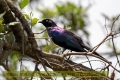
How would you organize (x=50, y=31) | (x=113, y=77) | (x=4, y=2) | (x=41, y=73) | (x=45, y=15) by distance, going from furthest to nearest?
(x=45, y=15)
(x=50, y=31)
(x=4, y=2)
(x=41, y=73)
(x=113, y=77)

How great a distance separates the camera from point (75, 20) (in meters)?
7.99

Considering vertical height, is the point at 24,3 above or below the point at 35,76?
above

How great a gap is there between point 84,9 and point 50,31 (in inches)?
122

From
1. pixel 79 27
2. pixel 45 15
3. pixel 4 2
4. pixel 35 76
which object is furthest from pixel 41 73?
pixel 45 15

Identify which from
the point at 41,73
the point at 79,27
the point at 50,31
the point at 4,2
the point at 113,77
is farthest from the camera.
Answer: the point at 79,27

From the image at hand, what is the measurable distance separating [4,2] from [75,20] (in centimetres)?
437

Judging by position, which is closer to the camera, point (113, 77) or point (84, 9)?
point (113, 77)

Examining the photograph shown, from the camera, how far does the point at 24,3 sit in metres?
3.89

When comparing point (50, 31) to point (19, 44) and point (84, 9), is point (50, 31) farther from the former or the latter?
point (84, 9)

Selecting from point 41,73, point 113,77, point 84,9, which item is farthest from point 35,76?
point 84,9

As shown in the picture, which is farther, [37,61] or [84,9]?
[84,9]

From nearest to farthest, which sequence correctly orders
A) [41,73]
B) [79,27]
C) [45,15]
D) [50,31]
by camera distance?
[41,73], [50,31], [79,27], [45,15]

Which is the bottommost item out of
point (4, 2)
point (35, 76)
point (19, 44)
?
point (35, 76)

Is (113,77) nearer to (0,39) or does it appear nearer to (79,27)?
(0,39)
